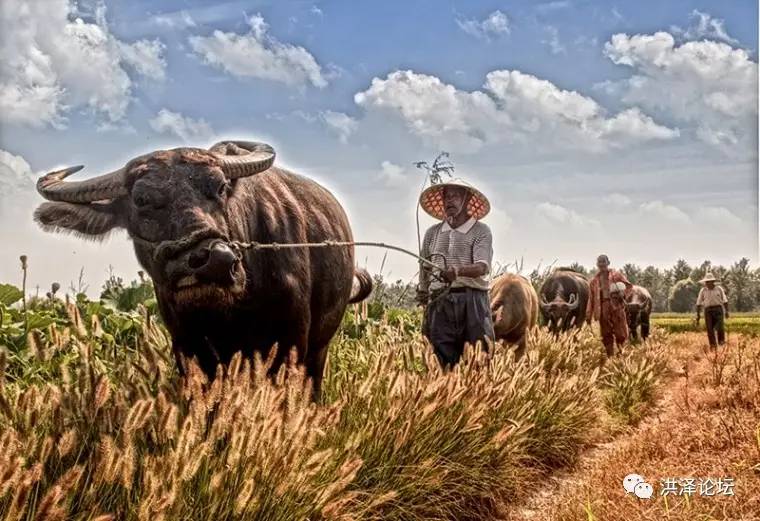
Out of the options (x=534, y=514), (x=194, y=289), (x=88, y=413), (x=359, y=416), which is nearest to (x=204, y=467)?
(x=88, y=413)

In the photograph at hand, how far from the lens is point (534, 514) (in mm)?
4957

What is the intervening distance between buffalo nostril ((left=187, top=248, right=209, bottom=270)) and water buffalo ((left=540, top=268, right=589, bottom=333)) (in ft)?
40.7

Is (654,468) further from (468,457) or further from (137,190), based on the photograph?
(137,190)

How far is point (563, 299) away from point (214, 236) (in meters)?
13.6

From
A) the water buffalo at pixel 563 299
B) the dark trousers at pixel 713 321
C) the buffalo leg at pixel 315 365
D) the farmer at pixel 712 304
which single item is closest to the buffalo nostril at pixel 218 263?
the buffalo leg at pixel 315 365

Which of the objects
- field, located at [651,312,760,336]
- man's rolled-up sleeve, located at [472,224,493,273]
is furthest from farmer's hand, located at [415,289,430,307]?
field, located at [651,312,760,336]

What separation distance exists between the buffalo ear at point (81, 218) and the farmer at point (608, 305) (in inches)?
362

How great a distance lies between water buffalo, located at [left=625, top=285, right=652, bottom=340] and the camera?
2048 cm

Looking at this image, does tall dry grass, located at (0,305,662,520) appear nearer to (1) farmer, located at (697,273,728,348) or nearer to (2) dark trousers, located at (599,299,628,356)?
(2) dark trousers, located at (599,299,628,356)

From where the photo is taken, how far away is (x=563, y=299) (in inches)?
654

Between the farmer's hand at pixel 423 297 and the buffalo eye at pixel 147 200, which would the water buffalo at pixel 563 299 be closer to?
the farmer's hand at pixel 423 297

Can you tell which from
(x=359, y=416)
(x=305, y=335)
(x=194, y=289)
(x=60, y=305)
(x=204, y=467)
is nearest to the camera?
(x=204, y=467)

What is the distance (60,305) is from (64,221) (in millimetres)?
3837

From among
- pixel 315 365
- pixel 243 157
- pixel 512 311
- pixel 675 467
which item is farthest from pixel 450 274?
pixel 512 311
